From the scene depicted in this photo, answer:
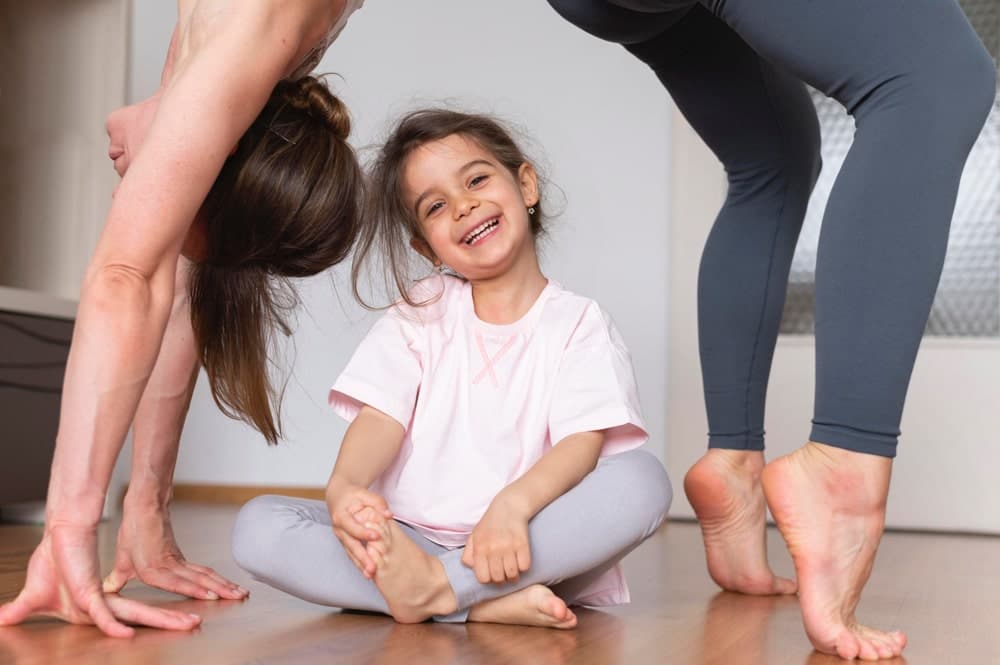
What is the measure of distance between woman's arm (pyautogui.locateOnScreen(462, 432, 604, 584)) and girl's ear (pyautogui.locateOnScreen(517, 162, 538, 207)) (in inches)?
15.5

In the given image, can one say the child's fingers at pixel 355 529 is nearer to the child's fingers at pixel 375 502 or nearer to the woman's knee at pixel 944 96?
the child's fingers at pixel 375 502

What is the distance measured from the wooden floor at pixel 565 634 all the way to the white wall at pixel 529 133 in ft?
3.96

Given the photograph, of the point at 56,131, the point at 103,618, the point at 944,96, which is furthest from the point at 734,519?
the point at 56,131

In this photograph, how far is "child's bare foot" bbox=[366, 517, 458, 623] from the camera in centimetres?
96

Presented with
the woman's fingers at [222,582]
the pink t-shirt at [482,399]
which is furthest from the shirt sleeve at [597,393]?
the woman's fingers at [222,582]

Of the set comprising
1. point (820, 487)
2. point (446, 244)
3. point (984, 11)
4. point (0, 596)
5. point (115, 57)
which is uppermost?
point (984, 11)

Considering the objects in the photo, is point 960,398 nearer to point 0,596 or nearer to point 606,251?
point 606,251

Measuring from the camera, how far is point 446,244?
126 centimetres

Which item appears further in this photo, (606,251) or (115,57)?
(606,251)

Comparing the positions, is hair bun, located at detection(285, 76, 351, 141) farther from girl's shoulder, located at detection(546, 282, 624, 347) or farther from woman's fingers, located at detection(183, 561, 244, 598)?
woman's fingers, located at detection(183, 561, 244, 598)

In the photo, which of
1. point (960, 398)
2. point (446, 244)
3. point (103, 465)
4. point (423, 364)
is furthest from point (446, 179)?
point (960, 398)

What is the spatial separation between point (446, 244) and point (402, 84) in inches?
62.9

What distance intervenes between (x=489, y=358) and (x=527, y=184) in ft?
0.88

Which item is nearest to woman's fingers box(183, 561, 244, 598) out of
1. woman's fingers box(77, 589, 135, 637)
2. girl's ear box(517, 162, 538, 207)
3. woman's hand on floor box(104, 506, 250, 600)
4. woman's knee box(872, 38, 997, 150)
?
woman's hand on floor box(104, 506, 250, 600)
